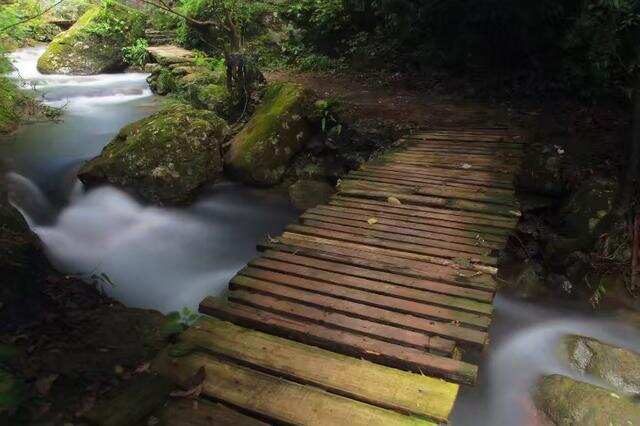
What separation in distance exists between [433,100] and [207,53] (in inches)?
291

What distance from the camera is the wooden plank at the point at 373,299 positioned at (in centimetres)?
302

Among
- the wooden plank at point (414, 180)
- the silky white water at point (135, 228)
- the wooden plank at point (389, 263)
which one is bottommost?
the silky white water at point (135, 228)

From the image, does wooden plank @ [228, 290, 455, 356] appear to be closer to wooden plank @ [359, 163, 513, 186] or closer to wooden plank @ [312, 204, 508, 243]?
wooden plank @ [312, 204, 508, 243]

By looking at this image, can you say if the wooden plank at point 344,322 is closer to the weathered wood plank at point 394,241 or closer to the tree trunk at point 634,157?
the weathered wood plank at point 394,241

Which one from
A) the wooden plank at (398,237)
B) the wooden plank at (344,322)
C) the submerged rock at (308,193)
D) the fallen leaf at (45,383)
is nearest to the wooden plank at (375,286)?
the wooden plank at (344,322)

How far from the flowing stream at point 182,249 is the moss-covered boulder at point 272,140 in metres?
0.29

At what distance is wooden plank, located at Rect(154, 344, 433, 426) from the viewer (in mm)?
2307

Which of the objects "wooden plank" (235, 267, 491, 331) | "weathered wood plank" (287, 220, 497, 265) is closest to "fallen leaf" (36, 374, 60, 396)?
"wooden plank" (235, 267, 491, 331)

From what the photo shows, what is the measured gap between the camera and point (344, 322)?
2.99 m

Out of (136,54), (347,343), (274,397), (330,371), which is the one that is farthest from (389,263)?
(136,54)

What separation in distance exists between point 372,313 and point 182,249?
356 centimetres

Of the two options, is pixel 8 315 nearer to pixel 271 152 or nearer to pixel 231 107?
pixel 271 152

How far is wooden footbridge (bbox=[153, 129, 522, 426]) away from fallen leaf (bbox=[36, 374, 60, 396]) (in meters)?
1.37

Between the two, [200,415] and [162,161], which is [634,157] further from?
[162,161]
